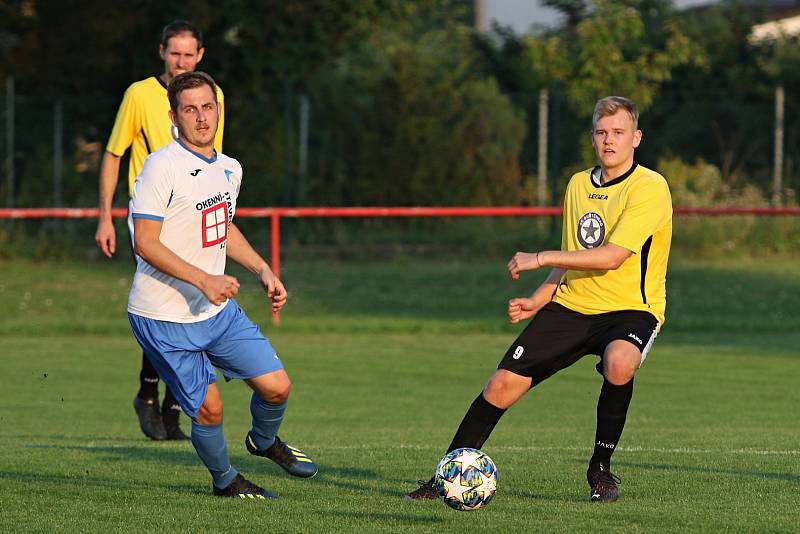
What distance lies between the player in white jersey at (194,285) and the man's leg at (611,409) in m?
1.58

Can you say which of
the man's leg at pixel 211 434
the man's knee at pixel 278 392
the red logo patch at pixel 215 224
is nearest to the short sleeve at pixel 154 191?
the red logo patch at pixel 215 224

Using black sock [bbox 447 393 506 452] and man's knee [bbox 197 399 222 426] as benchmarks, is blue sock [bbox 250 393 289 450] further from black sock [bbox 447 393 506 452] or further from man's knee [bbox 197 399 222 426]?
black sock [bbox 447 393 506 452]

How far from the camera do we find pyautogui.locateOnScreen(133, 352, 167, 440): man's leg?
395 inches

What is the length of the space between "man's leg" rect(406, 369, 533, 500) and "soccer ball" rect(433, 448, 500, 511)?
1.73 feet

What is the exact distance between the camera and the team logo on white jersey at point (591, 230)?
25.0 feet

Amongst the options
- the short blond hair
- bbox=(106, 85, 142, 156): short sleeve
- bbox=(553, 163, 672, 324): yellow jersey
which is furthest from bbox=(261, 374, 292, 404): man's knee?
bbox=(106, 85, 142, 156): short sleeve

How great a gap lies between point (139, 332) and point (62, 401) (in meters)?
5.79

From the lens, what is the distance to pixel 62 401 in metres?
12.9

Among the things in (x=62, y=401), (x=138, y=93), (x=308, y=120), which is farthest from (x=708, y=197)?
(x=138, y=93)

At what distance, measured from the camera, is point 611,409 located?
7.54 m

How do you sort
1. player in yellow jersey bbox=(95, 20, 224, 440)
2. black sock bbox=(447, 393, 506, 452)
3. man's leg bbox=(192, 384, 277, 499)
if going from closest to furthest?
1. man's leg bbox=(192, 384, 277, 499)
2. black sock bbox=(447, 393, 506, 452)
3. player in yellow jersey bbox=(95, 20, 224, 440)

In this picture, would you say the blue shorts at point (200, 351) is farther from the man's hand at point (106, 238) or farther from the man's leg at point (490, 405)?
the man's hand at point (106, 238)

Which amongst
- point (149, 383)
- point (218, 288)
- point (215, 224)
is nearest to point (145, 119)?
point (149, 383)

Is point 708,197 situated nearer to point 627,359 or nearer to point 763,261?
point 763,261
